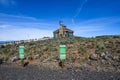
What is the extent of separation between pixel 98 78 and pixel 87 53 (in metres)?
6.69

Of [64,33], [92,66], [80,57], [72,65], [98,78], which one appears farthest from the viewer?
[64,33]

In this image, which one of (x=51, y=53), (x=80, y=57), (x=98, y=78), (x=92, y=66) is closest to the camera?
(x=98, y=78)

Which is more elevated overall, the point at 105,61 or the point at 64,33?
the point at 64,33

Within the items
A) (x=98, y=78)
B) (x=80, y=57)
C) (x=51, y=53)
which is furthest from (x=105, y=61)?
(x=51, y=53)

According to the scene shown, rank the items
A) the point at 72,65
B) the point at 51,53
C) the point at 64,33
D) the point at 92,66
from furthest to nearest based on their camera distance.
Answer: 1. the point at 64,33
2. the point at 51,53
3. the point at 72,65
4. the point at 92,66

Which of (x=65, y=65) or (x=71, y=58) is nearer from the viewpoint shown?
(x=65, y=65)

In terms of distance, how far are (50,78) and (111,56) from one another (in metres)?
6.89

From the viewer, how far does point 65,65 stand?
1351cm

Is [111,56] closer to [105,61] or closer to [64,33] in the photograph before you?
[105,61]

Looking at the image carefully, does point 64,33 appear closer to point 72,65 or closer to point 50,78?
point 72,65

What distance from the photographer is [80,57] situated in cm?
1486

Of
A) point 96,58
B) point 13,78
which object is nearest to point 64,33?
point 96,58

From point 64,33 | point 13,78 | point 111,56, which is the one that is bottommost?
point 13,78

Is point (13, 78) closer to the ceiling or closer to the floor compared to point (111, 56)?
closer to the floor
